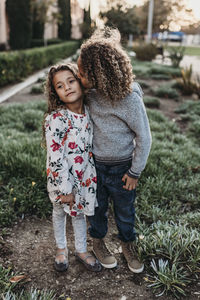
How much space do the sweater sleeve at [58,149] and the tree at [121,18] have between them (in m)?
21.4

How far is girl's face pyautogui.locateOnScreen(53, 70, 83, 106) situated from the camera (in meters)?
1.87

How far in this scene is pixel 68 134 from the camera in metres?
1.93

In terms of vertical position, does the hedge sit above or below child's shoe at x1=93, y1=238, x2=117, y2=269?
above

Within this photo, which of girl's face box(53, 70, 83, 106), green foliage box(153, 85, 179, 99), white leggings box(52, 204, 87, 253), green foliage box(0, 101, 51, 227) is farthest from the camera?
green foliage box(153, 85, 179, 99)

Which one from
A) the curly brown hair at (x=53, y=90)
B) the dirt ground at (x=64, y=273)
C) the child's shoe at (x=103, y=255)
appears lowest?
the dirt ground at (x=64, y=273)

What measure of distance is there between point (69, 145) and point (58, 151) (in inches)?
3.6

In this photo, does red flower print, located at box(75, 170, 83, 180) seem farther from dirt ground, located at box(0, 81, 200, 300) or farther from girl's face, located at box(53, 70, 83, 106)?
dirt ground, located at box(0, 81, 200, 300)

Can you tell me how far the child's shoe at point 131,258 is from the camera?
2.19 m

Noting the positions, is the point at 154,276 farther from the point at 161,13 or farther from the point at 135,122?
the point at 161,13

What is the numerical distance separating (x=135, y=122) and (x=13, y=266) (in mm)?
1405

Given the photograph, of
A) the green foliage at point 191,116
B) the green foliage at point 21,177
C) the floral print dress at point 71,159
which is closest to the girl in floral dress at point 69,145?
the floral print dress at point 71,159

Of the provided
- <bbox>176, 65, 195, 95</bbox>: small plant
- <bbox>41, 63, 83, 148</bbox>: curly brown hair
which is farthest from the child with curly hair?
<bbox>176, 65, 195, 95</bbox>: small plant

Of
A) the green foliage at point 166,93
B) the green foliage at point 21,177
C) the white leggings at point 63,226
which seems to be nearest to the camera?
the white leggings at point 63,226

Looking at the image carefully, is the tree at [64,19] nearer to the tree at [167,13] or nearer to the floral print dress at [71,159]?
the tree at [167,13]
